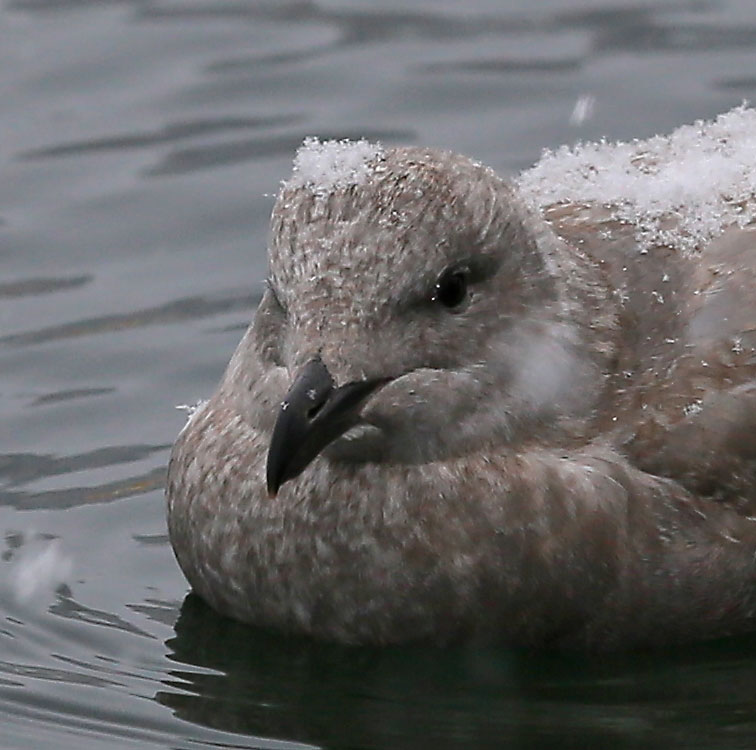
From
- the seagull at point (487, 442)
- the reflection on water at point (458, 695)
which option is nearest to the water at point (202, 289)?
the reflection on water at point (458, 695)

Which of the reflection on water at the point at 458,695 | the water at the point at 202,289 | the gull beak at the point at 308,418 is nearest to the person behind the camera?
the gull beak at the point at 308,418

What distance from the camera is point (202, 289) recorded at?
26.4 ft

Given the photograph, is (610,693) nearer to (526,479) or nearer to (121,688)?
(526,479)

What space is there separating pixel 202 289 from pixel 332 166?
228 cm

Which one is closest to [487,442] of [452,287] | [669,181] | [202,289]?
[452,287]

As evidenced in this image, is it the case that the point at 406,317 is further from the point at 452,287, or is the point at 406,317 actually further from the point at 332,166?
the point at 332,166

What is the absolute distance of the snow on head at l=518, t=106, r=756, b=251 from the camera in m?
6.34

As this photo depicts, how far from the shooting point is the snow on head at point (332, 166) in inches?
227

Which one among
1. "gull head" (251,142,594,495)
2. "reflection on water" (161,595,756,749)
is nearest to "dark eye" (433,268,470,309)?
"gull head" (251,142,594,495)

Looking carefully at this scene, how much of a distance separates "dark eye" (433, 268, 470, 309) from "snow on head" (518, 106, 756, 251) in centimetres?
45

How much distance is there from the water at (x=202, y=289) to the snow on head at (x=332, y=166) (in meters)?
1.04

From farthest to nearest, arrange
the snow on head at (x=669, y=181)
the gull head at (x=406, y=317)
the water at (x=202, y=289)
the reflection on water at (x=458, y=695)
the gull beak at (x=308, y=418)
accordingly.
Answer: the snow on head at (x=669, y=181) < the water at (x=202, y=289) < the reflection on water at (x=458, y=695) < the gull head at (x=406, y=317) < the gull beak at (x=308, y=418)

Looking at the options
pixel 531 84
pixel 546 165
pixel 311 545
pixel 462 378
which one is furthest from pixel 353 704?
pixel 531 84

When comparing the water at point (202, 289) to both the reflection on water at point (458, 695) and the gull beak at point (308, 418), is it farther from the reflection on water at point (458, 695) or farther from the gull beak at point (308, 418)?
the gull beak at point (308, 418)
